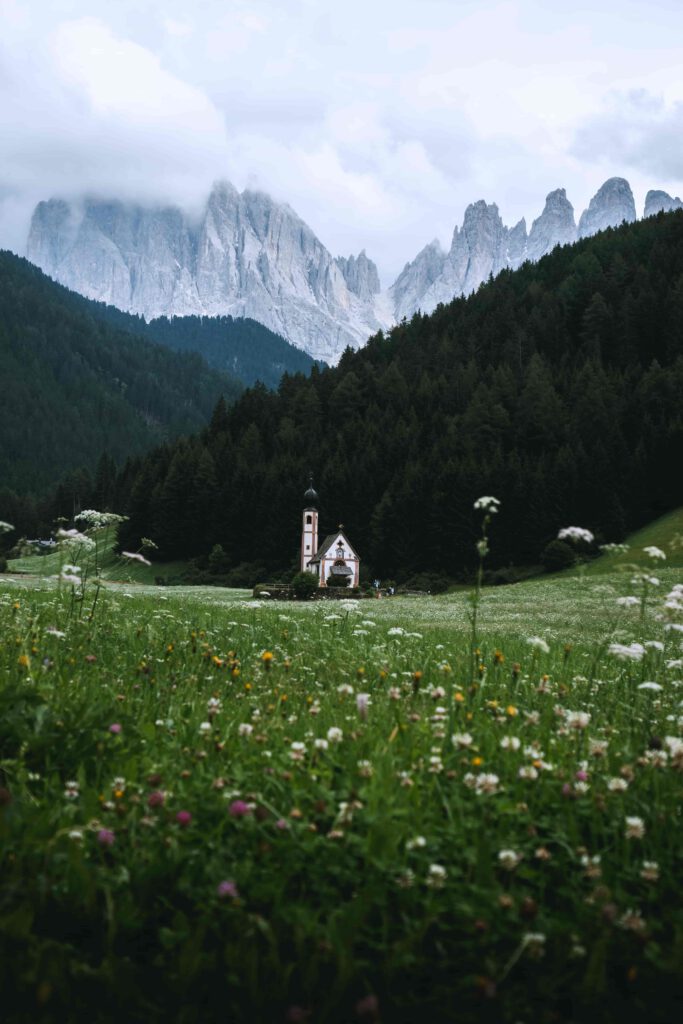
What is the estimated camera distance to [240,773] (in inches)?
148

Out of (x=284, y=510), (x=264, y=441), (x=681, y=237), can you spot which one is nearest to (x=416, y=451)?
(x=284, y=510)

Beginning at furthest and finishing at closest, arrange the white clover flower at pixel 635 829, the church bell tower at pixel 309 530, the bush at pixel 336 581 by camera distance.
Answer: the church bell tower at pixel 309 530
the bush at pixel 336 581
the white clover flower at pixel 635 829

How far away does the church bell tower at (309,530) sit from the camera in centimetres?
7894

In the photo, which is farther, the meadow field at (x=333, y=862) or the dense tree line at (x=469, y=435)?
the dense tree line at (x=469, y=435)

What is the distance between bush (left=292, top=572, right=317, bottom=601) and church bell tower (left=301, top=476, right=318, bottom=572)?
20.7 m

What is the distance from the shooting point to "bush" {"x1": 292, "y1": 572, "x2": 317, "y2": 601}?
55.9 m

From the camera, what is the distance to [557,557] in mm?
60312

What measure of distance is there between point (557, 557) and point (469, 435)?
95.8 ft

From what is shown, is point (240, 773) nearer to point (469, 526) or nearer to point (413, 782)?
point (413, 782)

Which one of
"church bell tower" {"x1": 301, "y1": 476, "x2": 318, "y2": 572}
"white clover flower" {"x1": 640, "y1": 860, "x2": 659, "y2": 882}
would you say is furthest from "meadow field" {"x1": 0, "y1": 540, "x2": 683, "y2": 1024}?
"church bell tower" {"x1": 301, "y1": 476, "x2": 318, "y2": 572}

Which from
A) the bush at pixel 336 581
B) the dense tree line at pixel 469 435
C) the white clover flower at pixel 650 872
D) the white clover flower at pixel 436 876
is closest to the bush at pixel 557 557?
the dense tree line at pixel 469 435

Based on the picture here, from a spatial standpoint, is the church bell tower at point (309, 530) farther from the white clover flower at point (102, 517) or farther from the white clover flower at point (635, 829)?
the white clover flower at point (635, 829)

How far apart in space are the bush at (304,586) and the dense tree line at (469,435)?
1974cm

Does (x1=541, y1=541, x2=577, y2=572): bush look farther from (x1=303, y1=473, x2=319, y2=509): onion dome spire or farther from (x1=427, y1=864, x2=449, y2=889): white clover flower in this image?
(x1=427, y1=864, x2=449, y2=889): white clover flower
